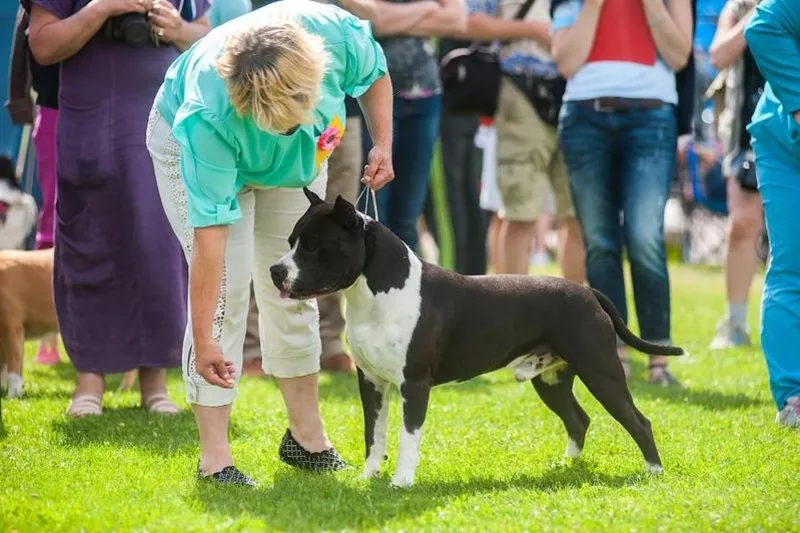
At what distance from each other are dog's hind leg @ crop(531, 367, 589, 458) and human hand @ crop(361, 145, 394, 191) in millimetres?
1156

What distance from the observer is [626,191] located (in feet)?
22.2

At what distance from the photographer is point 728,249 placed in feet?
27.5

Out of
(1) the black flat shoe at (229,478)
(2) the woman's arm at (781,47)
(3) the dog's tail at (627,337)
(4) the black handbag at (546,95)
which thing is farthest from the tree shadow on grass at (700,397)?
(1) the black flat shoe at (229,478)

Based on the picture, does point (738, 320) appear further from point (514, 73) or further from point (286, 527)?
point (286, 527)

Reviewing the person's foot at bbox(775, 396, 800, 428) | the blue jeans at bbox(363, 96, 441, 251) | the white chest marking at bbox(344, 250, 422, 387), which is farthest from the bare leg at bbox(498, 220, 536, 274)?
the white chest marking at bbox(344, 250, 422, 387)

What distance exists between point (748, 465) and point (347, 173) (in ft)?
9.88

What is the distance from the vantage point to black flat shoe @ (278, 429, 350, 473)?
16.4 feet

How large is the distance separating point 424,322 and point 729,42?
12.5 ft

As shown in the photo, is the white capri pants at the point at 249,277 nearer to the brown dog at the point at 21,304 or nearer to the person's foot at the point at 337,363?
the brown dog at the point at 21,304

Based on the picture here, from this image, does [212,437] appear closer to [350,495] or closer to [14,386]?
[350,495]

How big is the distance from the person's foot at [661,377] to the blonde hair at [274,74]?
354cm

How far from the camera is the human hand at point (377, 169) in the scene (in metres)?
4.57

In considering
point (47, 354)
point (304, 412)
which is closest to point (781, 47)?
point (304, 412)

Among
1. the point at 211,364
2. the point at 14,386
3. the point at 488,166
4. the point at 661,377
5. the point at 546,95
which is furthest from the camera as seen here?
the point at 488,166
